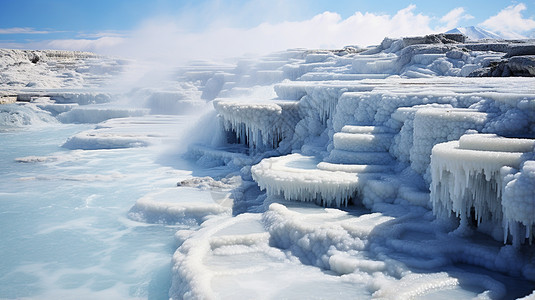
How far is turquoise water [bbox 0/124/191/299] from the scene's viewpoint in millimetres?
7188

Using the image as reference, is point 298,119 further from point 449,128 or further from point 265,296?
point 265,296

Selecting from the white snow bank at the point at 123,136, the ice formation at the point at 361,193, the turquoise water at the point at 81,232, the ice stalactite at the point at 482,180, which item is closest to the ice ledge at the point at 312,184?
the ice formation at the point at 361,193

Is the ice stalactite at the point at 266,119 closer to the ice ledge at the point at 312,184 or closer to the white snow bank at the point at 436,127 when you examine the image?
the ice ledge at the point at 312,184

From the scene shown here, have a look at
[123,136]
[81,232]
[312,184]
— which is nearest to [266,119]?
[312,184]

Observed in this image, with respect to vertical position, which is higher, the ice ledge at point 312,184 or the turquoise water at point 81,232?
the ice ledge at point 312,184

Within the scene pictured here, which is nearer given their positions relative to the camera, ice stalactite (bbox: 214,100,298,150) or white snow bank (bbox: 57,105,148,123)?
ice stalactite (bbox: 214,100,298,150)

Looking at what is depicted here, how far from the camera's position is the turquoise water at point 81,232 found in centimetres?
719

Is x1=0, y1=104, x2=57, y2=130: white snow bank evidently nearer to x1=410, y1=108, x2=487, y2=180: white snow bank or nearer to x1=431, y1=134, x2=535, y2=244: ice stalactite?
x1=410, y1=108, x2=487, y2=180: white snow bank

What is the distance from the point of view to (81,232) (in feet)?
31.1

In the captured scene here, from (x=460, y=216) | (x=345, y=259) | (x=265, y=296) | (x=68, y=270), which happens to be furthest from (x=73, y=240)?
(x=460, y=216)

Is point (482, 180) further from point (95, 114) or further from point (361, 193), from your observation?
point (95, 114)

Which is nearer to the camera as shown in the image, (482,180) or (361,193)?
(482,180)

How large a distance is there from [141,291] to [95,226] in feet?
11.1

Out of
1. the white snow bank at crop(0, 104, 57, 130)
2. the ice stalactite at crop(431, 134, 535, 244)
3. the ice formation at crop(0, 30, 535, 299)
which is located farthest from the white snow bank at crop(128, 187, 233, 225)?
the white snow bank at crop(0, 104, 57, 130)
